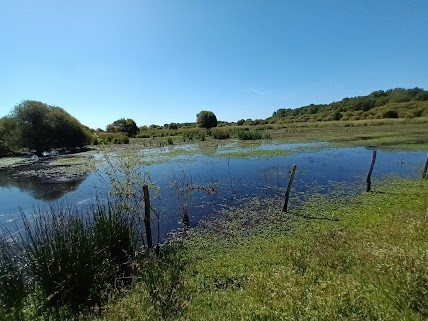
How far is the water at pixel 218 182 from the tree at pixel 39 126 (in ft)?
68.7

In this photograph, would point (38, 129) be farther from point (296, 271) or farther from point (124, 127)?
point (296, 271)

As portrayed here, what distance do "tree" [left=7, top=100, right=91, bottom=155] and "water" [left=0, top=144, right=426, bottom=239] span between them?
20.9 metres

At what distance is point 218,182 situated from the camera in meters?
20.7

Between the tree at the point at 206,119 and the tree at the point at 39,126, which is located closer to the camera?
the tree at the point at 39,126

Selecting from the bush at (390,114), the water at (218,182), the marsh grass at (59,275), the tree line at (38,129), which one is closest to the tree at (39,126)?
the tree line at (38,129)

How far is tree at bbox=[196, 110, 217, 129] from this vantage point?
8631cm

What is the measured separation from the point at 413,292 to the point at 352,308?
43.5 inches

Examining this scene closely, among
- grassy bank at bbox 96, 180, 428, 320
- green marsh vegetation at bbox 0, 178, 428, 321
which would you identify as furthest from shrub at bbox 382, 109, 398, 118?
green marsh vegetation at bbox 0, 178, 428, 321

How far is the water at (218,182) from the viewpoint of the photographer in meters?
16.0

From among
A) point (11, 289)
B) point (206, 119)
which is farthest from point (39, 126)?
point (11, 289)

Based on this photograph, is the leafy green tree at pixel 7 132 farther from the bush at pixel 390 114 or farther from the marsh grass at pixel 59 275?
the bush at pixel 390 114

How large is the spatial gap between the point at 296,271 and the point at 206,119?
81376 mm

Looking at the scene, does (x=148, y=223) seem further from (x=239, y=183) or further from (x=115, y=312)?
(x=239, y=183)

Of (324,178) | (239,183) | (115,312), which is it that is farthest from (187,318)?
(324,178)
